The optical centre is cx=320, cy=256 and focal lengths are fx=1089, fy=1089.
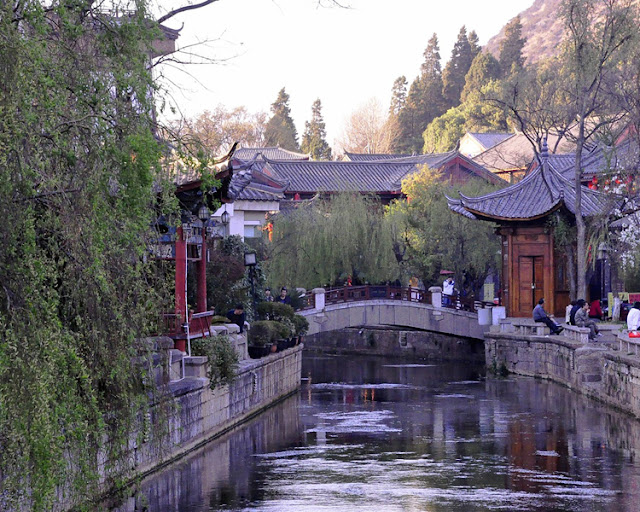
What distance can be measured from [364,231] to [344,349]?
569 centimetres

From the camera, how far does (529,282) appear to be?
30.1 m

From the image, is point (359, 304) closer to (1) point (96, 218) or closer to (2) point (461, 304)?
(2) point (461, 304)

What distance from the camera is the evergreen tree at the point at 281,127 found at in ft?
253

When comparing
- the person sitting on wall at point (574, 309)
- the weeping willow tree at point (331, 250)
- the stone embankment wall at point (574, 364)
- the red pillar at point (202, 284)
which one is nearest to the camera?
the red pillar at point (202, 284)

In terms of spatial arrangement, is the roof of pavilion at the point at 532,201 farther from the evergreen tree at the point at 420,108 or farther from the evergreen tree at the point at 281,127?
the evergreen tree at the point at 281,127

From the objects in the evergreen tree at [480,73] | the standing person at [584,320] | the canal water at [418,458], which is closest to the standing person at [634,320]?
the canal water at [418,458]

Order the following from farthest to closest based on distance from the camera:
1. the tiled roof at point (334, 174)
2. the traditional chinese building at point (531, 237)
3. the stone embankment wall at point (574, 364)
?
the tiled roof at point (334, 174), the traditional chinese building at point (531, 237), the stone embankment wall at point (574, 364)

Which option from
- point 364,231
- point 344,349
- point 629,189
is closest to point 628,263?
point 629,189

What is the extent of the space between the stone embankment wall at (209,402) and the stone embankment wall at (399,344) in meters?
10.5

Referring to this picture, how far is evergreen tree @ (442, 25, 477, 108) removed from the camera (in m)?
75.1

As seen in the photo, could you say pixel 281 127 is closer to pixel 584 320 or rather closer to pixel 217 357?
pixel 584 320

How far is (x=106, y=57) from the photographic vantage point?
8.59m

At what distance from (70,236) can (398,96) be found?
7153 cm

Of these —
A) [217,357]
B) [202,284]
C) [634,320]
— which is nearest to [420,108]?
[634,320]
